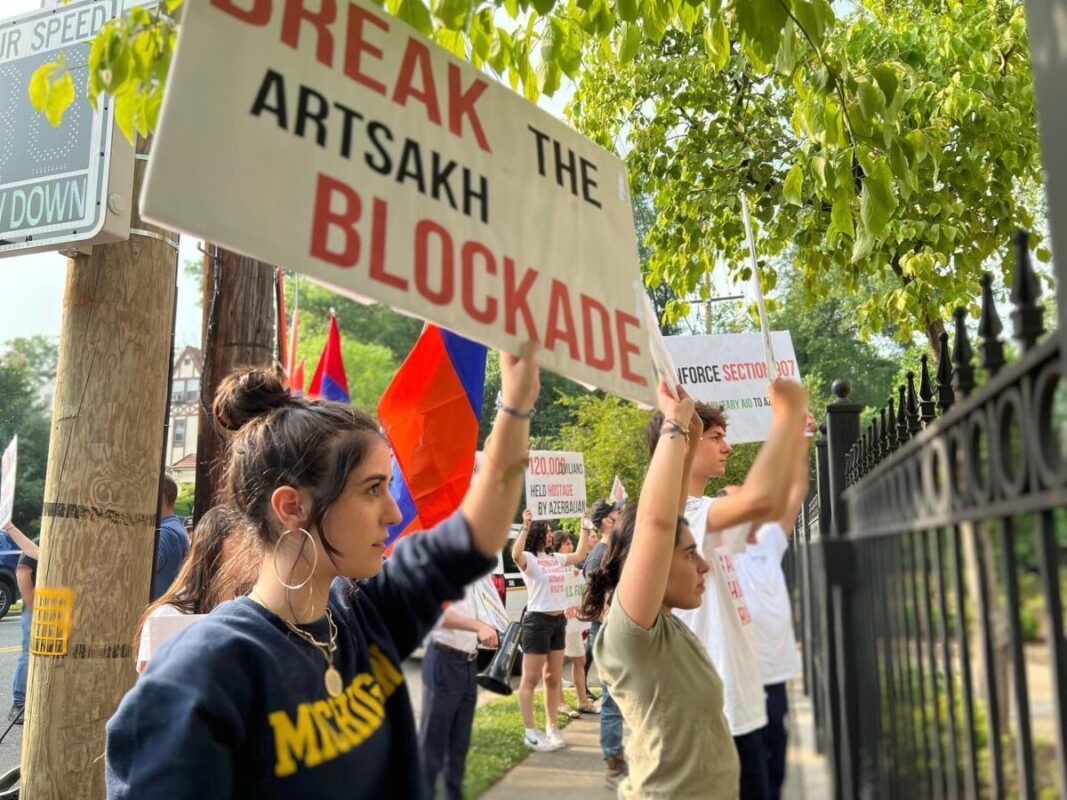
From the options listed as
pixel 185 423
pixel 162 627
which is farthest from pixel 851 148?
pixel 185 423

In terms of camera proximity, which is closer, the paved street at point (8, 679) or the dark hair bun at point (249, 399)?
the dark hair bun at point (249, 399)

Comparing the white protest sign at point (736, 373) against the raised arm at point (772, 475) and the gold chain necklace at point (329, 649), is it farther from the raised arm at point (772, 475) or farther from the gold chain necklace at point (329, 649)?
the gold chain necklace at point (329, 649)

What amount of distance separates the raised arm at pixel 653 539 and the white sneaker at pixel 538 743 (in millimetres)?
305

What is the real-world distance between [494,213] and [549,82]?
5.34ft

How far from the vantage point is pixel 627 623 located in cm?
134

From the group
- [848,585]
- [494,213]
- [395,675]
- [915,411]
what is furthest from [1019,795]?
[915,411]

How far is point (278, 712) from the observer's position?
1.53m

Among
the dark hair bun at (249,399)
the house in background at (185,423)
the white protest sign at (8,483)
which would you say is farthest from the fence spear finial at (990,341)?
the white protest sign at (8,483)

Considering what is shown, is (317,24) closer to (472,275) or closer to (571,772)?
(472,275)

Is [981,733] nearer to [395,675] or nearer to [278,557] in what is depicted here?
[395,675]

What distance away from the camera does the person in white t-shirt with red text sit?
1.20 meters

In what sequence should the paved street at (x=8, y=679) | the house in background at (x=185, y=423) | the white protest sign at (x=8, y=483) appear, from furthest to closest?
the paved street at (x=8, y=679) < the house in background at (x=185, y=423) < the white protest sign at (x=8, y=483)

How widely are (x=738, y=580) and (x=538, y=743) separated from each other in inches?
20.3

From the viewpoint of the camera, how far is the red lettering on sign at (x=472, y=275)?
4.73 ft
